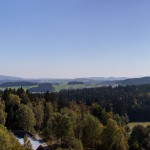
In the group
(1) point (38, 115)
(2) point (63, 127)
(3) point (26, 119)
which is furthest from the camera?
(1) point (38, 115)

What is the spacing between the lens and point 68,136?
85.7 meters

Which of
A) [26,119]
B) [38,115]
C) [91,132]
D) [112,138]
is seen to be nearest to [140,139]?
[112,138]

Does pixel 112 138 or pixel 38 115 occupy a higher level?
pixel 38 115

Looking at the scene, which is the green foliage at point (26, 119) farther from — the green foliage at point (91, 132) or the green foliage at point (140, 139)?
the green foliage at point (140, 139)

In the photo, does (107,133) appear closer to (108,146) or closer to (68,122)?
(108,146)

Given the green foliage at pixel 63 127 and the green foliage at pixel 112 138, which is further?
the green foliage at pixel 112 138

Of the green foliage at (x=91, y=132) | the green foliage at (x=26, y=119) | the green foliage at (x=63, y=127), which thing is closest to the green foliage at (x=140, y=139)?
the green foliage at (x=91, y=132)

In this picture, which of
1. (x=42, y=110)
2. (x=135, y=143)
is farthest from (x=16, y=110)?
(x=135, y=143)

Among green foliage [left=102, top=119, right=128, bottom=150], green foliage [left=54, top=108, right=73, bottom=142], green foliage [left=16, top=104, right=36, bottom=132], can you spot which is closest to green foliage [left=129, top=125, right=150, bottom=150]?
green foliage [left=102, top=119, right=128, bottom=150]

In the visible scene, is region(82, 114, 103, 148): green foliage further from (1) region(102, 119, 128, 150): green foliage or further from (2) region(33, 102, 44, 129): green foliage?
(2) region(33, 102, 44, 129): green foliage

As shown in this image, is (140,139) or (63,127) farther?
(140,139)

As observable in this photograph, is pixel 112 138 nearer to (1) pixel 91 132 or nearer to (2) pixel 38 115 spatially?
(1) pixel 91 132

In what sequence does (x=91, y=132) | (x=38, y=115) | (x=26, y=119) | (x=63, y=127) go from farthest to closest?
(x=38, y=115) < (x=26, y=119) < (x=91, y=132) < (x=63, y=127)

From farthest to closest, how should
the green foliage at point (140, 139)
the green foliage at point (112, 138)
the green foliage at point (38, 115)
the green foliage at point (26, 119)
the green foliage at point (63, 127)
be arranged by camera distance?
the green foliage at point (38, 115) → the green foliage at point (140, 139) → the green foliage at point (26, 119) → the green foliage at point (112, 138) → the green foliage at point (63, 127)
